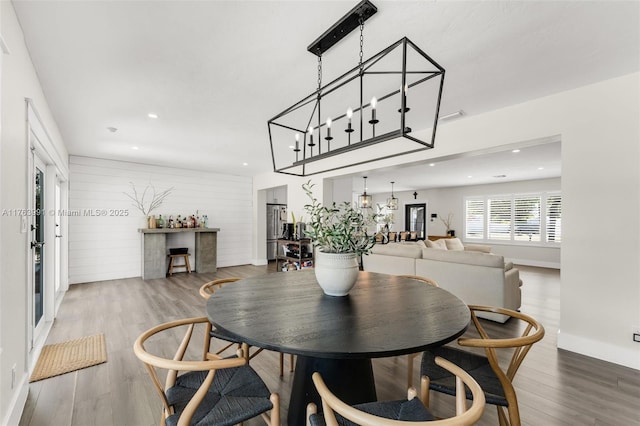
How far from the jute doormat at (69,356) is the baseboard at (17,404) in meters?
0.32

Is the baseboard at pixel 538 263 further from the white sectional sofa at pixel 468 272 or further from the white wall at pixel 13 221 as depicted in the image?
the white wall at pixel 13 221

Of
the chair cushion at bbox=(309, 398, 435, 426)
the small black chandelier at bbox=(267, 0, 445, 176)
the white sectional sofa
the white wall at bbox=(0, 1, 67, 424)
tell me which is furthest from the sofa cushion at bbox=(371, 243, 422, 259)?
the white wall at bbox=(0, 1, 67, 424)

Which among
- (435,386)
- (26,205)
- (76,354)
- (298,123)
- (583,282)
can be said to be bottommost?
(76,354)

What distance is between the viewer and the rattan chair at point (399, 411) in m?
0.81

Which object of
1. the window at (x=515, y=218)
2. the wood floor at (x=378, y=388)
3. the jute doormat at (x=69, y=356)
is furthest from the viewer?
the window at (x=515, y=218)

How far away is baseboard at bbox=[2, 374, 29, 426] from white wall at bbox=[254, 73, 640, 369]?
4420 millimetres

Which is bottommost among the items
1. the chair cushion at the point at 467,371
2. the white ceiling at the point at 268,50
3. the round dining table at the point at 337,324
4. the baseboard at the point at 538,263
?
the baseboard at the point at 538,263

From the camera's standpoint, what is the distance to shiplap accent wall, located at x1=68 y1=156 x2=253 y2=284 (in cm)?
589

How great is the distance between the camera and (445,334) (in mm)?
1241

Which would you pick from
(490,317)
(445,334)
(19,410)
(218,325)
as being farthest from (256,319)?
(490,317)

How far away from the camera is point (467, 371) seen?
5.12 feet

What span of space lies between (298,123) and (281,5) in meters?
1.99

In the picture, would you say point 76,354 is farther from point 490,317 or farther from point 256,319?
point 490,317

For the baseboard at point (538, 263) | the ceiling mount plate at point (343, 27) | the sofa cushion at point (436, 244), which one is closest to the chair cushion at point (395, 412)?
the ceiling mount plate at point (343, 27)
